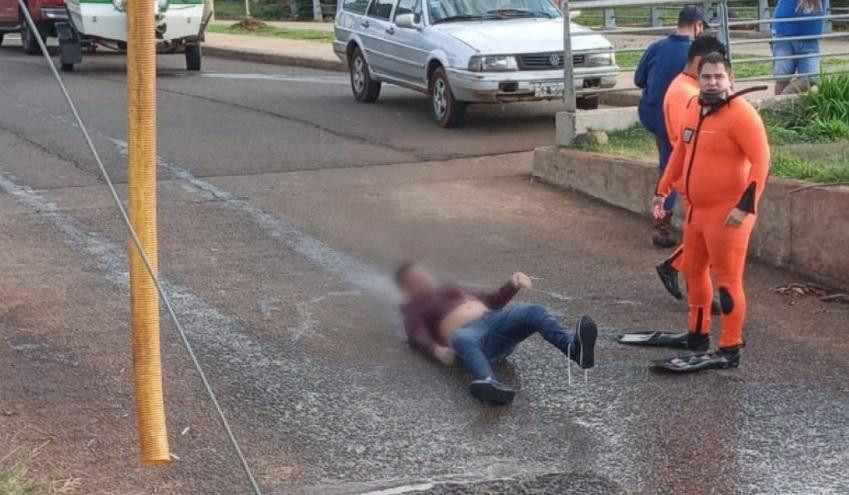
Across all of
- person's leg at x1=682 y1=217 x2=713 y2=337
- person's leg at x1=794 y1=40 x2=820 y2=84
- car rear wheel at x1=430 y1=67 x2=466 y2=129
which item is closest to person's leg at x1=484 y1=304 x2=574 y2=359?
person's leg at x1=682 y1=217 x2=713 y2=337

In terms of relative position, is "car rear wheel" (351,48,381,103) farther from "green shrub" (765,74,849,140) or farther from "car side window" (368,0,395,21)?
"green shrub" (765,74,849,140)

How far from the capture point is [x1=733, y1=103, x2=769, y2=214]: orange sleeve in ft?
22.3

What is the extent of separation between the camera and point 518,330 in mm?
6883

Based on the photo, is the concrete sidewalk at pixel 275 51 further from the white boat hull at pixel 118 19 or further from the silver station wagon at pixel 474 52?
the silver station wagon at pixel 474 52

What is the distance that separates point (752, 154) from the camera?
22.4ft

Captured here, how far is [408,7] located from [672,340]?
29.9 ft

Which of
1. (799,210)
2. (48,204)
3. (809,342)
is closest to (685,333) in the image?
(809,342)

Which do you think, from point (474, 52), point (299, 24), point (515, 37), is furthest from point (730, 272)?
point (299, 24)

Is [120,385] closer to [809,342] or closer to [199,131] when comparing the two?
[809,342]

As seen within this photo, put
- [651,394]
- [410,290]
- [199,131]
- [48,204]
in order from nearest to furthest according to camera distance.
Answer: [651,394], [410,290], [48,204], [199,131]

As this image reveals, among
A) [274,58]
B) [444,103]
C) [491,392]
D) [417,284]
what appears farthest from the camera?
[274,58]

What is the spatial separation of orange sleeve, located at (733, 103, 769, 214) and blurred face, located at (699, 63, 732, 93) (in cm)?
19

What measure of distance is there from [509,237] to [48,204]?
3.87m

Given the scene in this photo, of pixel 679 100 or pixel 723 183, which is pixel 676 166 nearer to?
pixel 723 183
